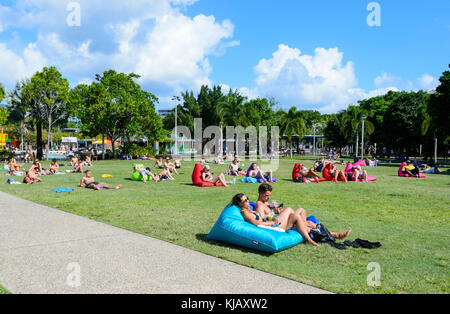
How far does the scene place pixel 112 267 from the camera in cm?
523

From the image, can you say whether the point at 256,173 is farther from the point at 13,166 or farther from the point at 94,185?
the point at 13,166

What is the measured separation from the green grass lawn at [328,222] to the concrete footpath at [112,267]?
413 mm

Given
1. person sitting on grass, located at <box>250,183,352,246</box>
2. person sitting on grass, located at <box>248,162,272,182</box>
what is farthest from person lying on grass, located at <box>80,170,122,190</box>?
person sitting on grass, located at <box>250,183,352,246</box>

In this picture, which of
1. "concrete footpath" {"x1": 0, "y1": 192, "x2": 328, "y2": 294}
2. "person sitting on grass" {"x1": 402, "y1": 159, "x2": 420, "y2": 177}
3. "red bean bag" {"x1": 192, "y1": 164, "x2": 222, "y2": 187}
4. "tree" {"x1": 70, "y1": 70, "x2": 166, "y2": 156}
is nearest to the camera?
"concrete footpath" {"x1": 0, "y1": 192, "x2": 328, "y2": 294}

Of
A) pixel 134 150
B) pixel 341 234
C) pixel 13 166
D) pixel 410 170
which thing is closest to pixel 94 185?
pixel 13 166

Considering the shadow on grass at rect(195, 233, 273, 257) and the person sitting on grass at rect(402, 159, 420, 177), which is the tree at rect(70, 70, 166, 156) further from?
the shadow on grass at rect(195, 233, 273, 257)

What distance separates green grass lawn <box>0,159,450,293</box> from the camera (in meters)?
5.02

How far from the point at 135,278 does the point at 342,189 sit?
11868mm

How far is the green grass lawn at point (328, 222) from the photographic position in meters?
5.02

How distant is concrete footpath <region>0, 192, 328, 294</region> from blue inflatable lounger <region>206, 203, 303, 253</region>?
2.46ft

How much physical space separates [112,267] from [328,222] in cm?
516
